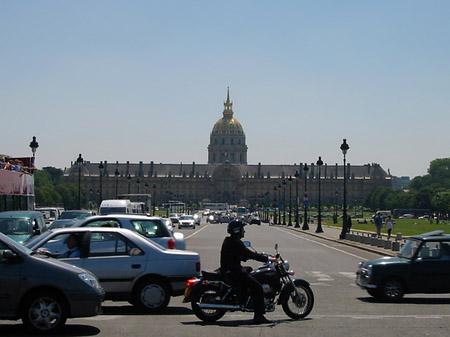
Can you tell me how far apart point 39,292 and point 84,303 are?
0.66m

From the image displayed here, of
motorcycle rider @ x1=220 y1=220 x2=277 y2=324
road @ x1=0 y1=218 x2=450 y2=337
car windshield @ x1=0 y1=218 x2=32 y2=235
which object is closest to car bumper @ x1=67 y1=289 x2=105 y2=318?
road @ x1=0 y1=218 x2=450 y2=337

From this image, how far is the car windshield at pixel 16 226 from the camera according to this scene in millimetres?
23234

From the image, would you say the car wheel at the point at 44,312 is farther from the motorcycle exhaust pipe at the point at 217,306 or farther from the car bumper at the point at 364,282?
the car bumper at the point at 364,282

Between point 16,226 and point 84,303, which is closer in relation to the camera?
point 84,303

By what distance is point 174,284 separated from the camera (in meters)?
14.4

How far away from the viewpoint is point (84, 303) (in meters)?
11.8

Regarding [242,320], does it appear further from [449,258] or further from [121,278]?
[449,258]

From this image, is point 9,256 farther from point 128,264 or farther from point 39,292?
point 128,264

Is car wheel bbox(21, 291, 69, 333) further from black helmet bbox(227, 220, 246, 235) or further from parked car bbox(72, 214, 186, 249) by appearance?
parked car bbox(72, 214, 186, 249)

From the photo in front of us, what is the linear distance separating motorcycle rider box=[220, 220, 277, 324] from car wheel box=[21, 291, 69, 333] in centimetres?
268

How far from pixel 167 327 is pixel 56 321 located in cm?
176

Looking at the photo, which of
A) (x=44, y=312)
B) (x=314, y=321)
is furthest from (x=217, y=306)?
(x=44, y=312)

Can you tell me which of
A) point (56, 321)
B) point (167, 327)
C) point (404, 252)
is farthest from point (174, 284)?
point (404, 252)

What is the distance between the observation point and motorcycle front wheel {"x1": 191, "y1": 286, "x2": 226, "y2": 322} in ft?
43.0
